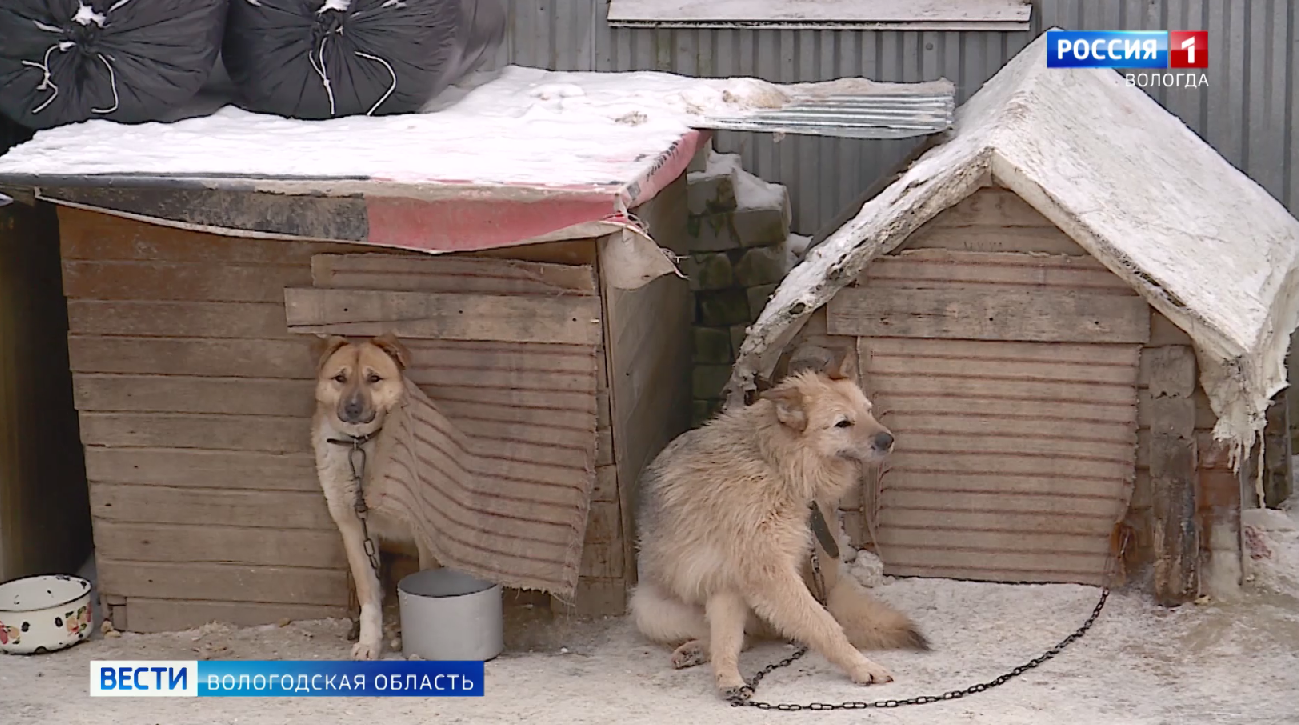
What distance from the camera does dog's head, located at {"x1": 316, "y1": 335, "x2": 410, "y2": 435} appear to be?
526 cm

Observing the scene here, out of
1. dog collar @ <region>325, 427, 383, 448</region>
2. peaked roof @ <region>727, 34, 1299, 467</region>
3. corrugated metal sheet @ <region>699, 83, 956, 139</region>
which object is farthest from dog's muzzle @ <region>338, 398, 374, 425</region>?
corrugated metal sheet @ <region>699, 83, 956, 139</region>

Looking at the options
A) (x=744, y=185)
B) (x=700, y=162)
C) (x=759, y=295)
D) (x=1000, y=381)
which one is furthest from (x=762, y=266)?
(x=1000, y=381)

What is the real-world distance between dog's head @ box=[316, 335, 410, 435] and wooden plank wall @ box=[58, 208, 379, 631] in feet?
0.90

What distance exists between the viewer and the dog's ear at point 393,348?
5.37m

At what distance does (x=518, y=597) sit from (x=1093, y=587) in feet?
7.15

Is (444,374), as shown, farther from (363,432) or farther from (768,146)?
(768,146)

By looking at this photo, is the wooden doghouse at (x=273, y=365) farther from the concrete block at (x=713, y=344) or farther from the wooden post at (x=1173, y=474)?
the concrete block at (x=713, y=344)

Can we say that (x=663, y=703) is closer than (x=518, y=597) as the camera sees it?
Yes

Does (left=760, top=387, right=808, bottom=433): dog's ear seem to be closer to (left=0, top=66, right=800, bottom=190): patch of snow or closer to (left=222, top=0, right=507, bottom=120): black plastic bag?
(left=0, top=66, right=800, bottom=190): patch of snow

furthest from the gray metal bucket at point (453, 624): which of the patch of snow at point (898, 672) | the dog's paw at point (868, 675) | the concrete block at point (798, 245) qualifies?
the concrete block at point (798, 245)

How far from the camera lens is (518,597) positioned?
5969 mm

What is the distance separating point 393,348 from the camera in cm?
539

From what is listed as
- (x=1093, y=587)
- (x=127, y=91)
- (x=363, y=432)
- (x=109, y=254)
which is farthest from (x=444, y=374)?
(x=1093, y=587)

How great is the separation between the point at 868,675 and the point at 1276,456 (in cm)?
295
